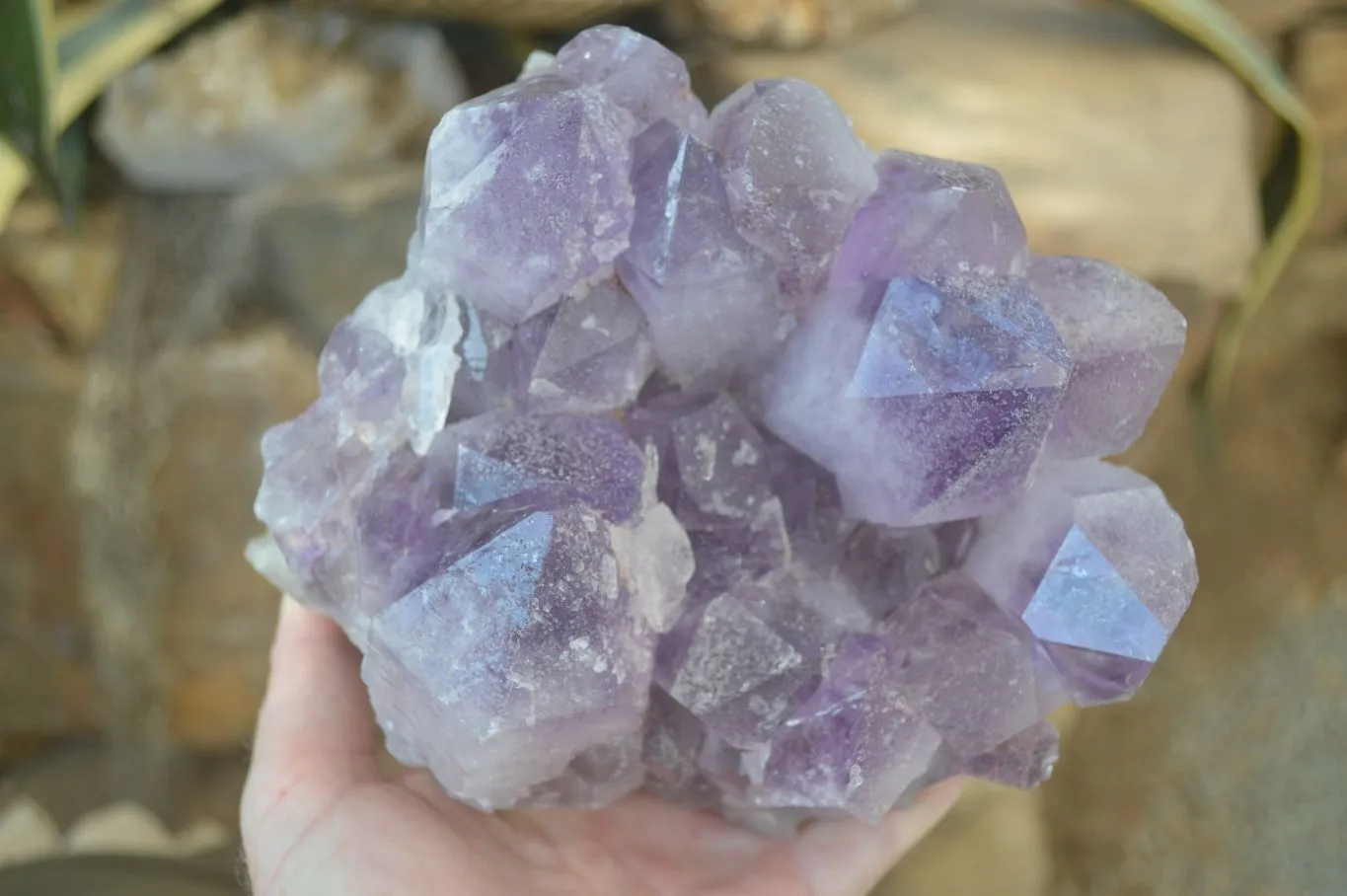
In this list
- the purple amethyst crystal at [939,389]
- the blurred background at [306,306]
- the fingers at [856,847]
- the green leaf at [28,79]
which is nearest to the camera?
the purple amethyst crystal at [939,389]

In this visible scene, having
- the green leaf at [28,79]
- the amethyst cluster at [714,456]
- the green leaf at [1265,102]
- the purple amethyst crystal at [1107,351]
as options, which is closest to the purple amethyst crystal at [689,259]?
the amethyst cluster at [714,456]

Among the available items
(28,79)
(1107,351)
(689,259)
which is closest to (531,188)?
(689,259)

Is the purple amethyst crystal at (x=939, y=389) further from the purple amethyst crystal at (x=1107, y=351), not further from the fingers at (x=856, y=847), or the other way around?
the fingers at (x=856, y=847)

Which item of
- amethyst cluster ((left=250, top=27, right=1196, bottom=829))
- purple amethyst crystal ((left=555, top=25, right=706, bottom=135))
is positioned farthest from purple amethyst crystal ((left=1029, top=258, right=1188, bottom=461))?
purple amethyst crystal ((left=555, top=25, right=706, bottom=135))

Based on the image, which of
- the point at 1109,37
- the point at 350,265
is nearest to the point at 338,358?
the point at 350,265

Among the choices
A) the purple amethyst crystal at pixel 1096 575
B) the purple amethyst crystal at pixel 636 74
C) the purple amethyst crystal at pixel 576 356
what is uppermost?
the purple amethyst crystal at pixel 636 74

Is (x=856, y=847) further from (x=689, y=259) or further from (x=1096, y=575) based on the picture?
(x=689, y=259)

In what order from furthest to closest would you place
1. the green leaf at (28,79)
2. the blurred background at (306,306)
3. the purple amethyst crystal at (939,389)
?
1. the blurred background at (306,306)
2. the green leaf at (28,79)
3. the purple amethyst crystal at (939,389)
